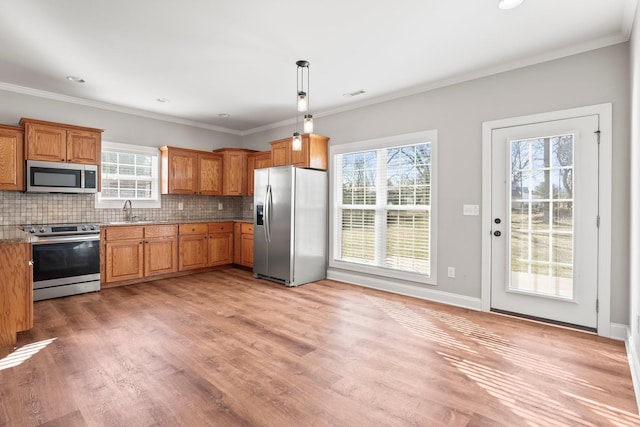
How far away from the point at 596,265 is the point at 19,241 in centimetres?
488

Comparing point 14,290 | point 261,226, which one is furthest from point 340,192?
point 14,290

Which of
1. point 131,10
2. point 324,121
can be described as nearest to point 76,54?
point 131,10

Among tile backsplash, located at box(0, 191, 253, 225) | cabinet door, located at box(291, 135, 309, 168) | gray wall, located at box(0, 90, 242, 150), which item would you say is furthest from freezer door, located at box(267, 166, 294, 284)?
gray wall, located at box(0, 90, 242, 150)

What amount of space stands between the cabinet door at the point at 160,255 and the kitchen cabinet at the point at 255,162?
1.71 m

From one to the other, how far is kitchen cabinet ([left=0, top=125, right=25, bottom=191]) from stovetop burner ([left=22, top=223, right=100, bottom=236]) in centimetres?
50

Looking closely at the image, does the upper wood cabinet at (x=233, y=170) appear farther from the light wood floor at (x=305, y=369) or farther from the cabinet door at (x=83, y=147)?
the light wood floor at (x=305, y=369)

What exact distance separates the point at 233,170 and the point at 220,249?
1475 millimetres

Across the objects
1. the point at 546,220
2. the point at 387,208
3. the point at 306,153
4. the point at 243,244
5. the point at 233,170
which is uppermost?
the point at 306,153

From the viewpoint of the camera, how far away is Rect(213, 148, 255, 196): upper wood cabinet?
6.13 metres

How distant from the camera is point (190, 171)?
5711 mm

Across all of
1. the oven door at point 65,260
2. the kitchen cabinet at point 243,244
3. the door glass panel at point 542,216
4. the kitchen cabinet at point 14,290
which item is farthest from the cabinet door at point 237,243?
the door glass panel at point 542,216

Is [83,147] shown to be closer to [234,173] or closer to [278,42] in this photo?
[234,173]

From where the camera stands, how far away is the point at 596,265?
9.77 ft

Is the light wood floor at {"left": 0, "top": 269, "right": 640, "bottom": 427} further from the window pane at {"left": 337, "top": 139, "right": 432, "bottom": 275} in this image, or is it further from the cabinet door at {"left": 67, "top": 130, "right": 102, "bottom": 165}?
the cabinet door at {"left": 67, "top": 130, "right": 102, "bottom": 165}
